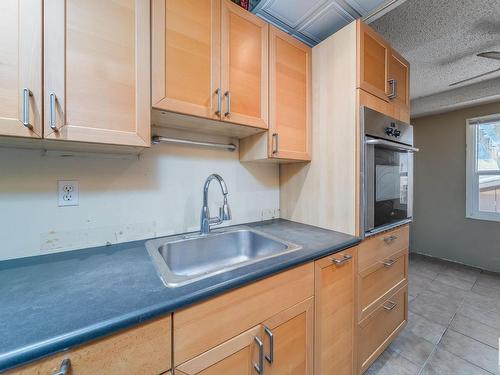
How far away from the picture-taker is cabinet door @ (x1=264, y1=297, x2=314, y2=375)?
33.1 inches

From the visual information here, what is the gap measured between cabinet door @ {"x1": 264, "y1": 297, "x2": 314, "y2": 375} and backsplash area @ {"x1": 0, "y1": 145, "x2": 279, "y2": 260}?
0.74 meters

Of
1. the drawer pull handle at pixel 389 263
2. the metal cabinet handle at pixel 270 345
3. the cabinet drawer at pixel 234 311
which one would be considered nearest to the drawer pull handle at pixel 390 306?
the drawer pull handle at pixel 389 263

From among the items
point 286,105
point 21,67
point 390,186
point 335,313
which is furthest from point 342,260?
point 21,67

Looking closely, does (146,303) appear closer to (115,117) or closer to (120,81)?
(115,117)

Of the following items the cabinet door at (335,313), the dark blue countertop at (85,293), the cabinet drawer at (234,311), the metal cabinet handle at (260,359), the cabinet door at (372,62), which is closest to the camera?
the dark blue countertop at (85,293)

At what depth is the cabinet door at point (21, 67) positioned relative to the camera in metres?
0.67

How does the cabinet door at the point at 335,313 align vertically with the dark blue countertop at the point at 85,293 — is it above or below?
below

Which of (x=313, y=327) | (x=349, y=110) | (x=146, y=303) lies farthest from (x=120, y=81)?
(x=313, y=327)

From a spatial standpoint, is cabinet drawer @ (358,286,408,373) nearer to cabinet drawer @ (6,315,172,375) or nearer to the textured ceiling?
cabinet drawer @ (6,315,172,375)

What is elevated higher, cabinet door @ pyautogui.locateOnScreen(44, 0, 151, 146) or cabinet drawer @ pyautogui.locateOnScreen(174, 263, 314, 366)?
cabinet door @ pyautogui.locateOnScreen(44, 0, 151, 146)

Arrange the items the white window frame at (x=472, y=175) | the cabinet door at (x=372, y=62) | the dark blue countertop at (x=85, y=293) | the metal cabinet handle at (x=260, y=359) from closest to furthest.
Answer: the dark blue countertop at (x=85, y=293) → the metal cabinet handle at (x=260, y=359) → the cabinet door at (x=372, y=62) → the white window frame at (x=472, y=175)

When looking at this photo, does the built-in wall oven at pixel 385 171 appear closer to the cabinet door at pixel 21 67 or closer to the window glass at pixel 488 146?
the cabinet door at pixel 21 67

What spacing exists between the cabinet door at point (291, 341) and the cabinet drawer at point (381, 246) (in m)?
0.48

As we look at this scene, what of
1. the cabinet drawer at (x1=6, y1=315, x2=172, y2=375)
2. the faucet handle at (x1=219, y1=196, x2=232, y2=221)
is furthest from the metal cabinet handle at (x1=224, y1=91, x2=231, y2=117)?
the cabinet drawer at (x1=6, y1=315, x2=172, y2=375)
